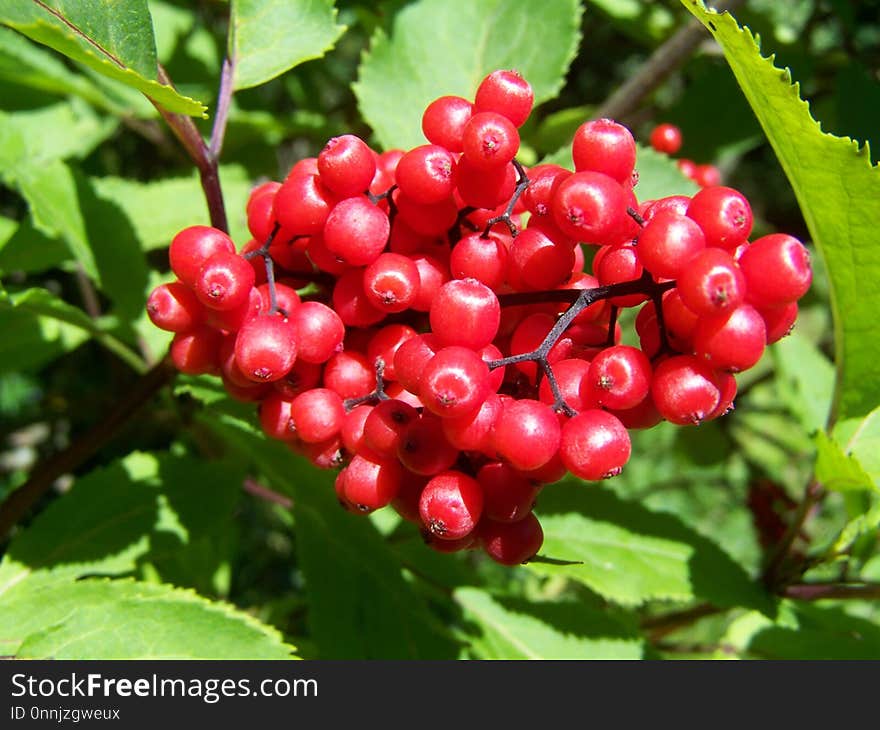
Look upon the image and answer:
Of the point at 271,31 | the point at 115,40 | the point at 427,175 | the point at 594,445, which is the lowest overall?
the point at 594,445

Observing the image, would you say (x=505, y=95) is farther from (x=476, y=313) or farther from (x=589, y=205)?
(x=476, y=313)

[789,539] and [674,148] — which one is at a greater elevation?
[674,148]

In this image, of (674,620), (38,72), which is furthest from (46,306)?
(674,620)

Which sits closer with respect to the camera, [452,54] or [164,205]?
[452,54]

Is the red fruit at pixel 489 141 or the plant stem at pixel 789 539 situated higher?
the red fruit at pixel 489 141

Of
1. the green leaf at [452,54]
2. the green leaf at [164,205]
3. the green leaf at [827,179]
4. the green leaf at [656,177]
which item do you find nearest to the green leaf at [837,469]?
the green leaf at [827,179]

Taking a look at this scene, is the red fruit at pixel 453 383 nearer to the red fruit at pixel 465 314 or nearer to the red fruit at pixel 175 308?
the red fruit at pixel 465 314
